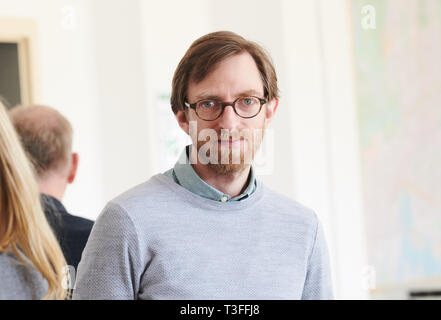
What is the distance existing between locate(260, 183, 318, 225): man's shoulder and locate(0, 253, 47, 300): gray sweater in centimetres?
33

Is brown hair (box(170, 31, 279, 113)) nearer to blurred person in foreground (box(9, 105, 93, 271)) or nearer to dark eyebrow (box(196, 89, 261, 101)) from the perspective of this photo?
dark eyebrow (box(196, 89, 261, 101))

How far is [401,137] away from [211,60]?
154 cm

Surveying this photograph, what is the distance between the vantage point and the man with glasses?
806 millimetres

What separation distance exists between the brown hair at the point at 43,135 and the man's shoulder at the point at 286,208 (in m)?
0.51

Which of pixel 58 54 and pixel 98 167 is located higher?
pixel 58 54

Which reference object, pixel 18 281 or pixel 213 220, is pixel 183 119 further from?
pixel 18 281

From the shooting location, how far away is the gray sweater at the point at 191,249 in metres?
0.80

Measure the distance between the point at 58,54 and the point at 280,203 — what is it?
132 centimetres

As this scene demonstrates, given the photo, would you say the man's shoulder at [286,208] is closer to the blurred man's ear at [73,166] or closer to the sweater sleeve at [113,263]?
the sweater sleeve at [113,263]

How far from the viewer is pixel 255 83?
88 cm

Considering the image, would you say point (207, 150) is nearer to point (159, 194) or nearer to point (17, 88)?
point (159, 194)

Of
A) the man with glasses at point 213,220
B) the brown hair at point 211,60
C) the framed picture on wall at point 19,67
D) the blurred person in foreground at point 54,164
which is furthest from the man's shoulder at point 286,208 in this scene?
the framed picture on wall at point 19,67

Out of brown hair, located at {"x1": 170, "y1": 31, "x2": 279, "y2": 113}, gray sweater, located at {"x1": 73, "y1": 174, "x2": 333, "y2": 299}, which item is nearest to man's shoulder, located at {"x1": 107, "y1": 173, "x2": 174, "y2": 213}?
gray sweater, located at {"x1": 73, "y1": 174, "x2": 333, "y2": 299}
